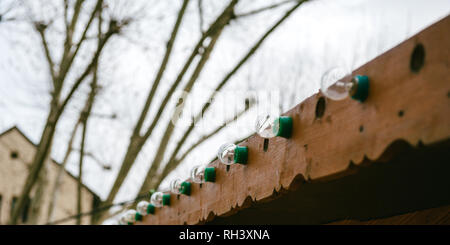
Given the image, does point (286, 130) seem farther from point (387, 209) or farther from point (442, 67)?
point (387, 209)

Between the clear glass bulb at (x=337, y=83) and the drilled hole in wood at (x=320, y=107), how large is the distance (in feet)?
0.41

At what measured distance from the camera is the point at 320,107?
4.52ft

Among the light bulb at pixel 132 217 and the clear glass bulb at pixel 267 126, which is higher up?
the clear glass bulb at pixel 267 126

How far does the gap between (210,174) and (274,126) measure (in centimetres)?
→ 79

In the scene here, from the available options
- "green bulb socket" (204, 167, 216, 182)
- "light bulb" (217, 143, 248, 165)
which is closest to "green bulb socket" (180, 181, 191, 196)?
"green bulb socket" (204, 167, 216, 182)

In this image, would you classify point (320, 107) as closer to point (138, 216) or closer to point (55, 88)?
point (138, 216)

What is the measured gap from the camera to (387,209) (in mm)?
2004

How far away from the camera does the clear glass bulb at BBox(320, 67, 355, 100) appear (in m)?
1.18

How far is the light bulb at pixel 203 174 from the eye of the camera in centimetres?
225

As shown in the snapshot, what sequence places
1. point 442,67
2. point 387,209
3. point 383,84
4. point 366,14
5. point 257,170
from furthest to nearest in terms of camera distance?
point 366,14
point 387,209
point 257,170
point 383,84
point 442,67

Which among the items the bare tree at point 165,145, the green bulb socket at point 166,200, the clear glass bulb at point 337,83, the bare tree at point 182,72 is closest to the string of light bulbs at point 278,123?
the clear glass bulb at point 337,83

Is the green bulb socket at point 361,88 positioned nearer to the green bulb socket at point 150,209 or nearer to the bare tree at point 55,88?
the green bulb socket at point 150,209
